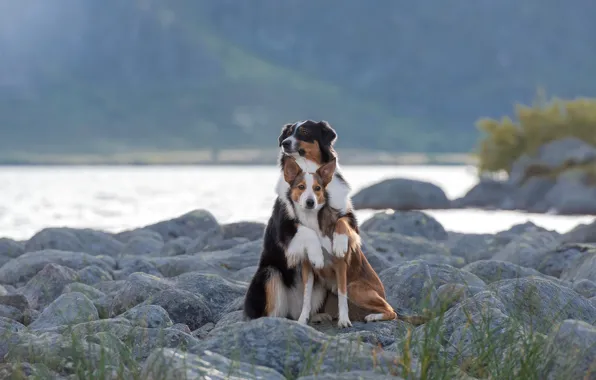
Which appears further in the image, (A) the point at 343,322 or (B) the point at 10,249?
(B) the point at 10,249

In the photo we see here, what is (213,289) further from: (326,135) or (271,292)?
(326,135)

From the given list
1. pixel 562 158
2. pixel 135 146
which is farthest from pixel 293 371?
pixel 135 146

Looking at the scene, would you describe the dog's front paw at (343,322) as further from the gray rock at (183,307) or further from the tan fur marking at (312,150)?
the gray rock at (183,307)

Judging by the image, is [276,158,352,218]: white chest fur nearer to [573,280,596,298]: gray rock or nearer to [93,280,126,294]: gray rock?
[573,280,596,298]: gray rock

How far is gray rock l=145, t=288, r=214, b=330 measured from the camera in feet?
33.1

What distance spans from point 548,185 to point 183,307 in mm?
38155

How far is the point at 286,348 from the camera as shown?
679 centimetres

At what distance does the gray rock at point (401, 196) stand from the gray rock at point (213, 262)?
1213 inches

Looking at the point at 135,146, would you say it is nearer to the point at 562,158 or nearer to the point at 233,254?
the point at 562,158

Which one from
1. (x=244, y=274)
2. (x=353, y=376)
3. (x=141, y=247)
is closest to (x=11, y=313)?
(x=244, y=274)

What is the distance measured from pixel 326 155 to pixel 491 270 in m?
4.42

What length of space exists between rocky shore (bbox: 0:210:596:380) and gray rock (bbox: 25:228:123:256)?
0.11 feet

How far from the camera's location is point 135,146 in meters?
195

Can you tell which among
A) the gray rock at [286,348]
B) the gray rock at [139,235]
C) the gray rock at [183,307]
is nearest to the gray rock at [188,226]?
the gray rock at [139,235]
